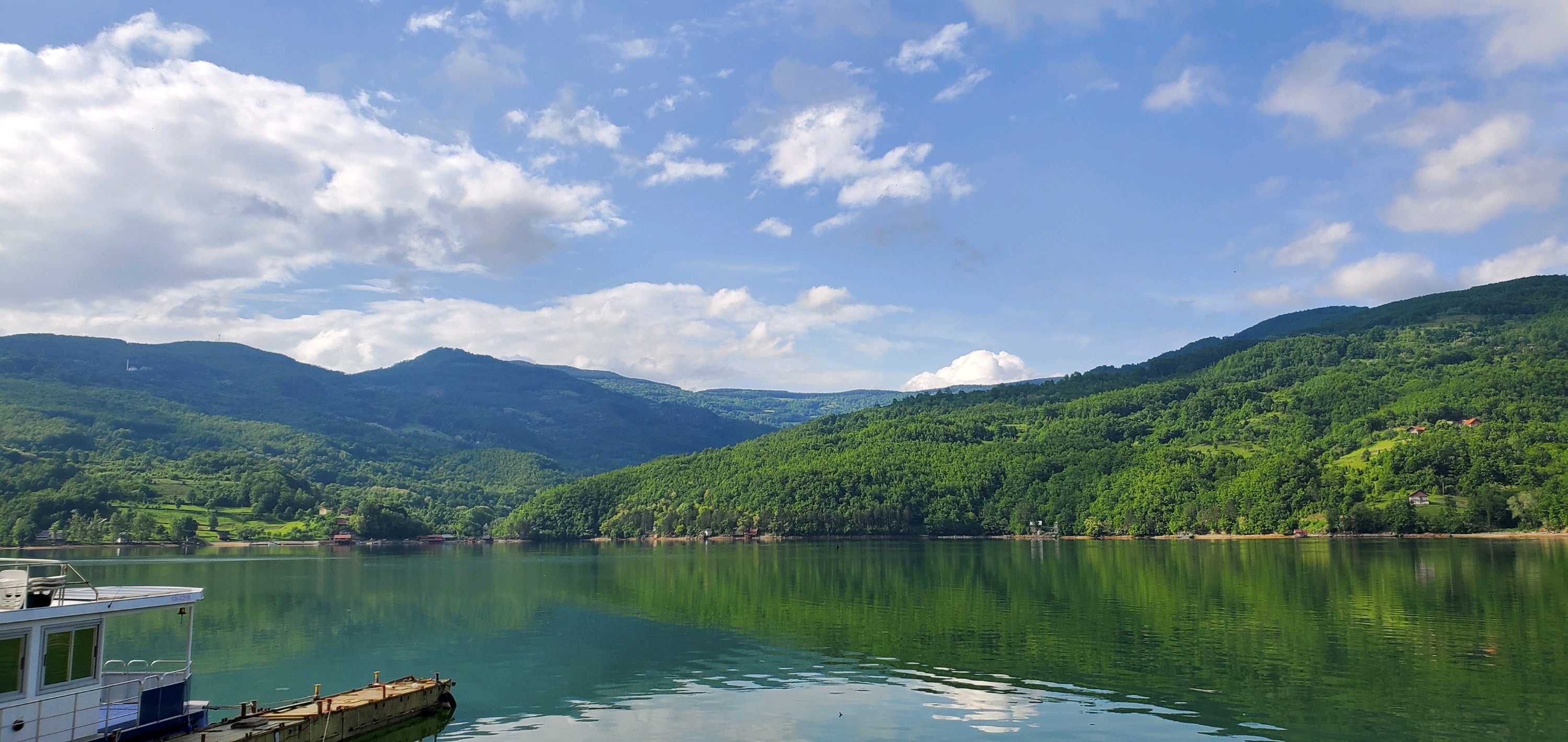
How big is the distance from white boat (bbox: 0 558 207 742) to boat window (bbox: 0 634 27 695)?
0.05 ft

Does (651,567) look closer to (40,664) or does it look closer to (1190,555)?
(1190,555)

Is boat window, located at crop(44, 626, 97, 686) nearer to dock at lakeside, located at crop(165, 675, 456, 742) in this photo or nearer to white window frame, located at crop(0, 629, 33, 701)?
white window frame, located at crop(0, 629, 33, 701)

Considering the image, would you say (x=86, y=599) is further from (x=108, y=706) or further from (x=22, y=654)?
(x=22, y=654)

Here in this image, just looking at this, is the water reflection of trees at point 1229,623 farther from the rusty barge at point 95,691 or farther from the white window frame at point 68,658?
the white window frame at point 68,658

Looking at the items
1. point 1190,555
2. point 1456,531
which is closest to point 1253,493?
point 1456,531

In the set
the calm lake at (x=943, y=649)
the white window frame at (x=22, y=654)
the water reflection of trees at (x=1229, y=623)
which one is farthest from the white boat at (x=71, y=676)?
the water reflection of trees at (x=1229, y=623)

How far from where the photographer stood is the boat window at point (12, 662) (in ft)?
68.7

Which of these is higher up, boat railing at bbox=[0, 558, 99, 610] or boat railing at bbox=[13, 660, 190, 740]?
boat railing at bbox=[0, 558, 99, 610]

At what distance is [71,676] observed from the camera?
22.8 meters

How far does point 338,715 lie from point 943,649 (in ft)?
92.4

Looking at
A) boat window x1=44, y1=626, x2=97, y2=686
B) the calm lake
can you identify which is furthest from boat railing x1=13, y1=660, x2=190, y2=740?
the calm lake

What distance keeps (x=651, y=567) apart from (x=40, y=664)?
103 metres

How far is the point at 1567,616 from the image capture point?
50.8 metres

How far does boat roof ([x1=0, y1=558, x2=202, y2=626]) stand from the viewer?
2147cm
